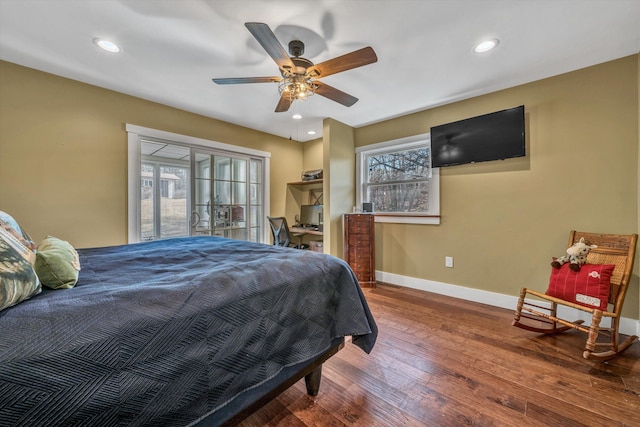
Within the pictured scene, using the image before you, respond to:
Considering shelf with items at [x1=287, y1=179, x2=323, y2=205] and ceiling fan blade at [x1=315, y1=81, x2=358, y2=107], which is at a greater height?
ceiling fan blade at [x1=315, y1=81, x2=358, y2=107]

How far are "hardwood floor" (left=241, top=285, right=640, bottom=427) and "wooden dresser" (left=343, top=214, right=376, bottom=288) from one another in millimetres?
1284

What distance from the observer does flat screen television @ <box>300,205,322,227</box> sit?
14.6 feet

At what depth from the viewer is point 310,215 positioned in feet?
15.1

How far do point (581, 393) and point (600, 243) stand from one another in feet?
4.55

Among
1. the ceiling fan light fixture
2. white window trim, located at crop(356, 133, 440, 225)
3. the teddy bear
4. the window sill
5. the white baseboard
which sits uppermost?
the ceiling fan light fixture

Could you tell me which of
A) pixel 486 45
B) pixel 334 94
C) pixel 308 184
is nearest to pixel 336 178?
pixel 308 184

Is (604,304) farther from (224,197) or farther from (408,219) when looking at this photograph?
(224,197)

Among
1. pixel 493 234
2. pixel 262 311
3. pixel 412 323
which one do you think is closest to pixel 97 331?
pixel 262 311

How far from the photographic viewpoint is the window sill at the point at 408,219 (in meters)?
3.33

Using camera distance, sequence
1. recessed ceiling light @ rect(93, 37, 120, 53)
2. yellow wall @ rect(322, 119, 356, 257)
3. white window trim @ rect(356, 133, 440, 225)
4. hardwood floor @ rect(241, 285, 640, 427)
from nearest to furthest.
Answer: hardwood floor @ rect(241, 285, 640, 427) → recessed ceiling light @ rect(93, 37, 120, 53) → white window trim @ rect(356, 133, 440, 225) → yellow wall @ rect(322, 119, 356, 257)

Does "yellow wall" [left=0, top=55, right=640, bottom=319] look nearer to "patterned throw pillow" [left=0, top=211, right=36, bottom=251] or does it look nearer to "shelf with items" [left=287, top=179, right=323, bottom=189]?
"patterned throw pillow" [left=0, top=211, right=36, bottom=251]

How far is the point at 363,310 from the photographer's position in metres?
1.54

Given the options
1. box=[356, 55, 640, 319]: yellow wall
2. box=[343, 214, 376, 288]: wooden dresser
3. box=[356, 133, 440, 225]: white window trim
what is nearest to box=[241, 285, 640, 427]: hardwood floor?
box=[356, 55, 640, 319]: yellow wall

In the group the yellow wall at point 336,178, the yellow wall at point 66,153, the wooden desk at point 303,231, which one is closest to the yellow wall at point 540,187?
the yellow wall at point 336,178
